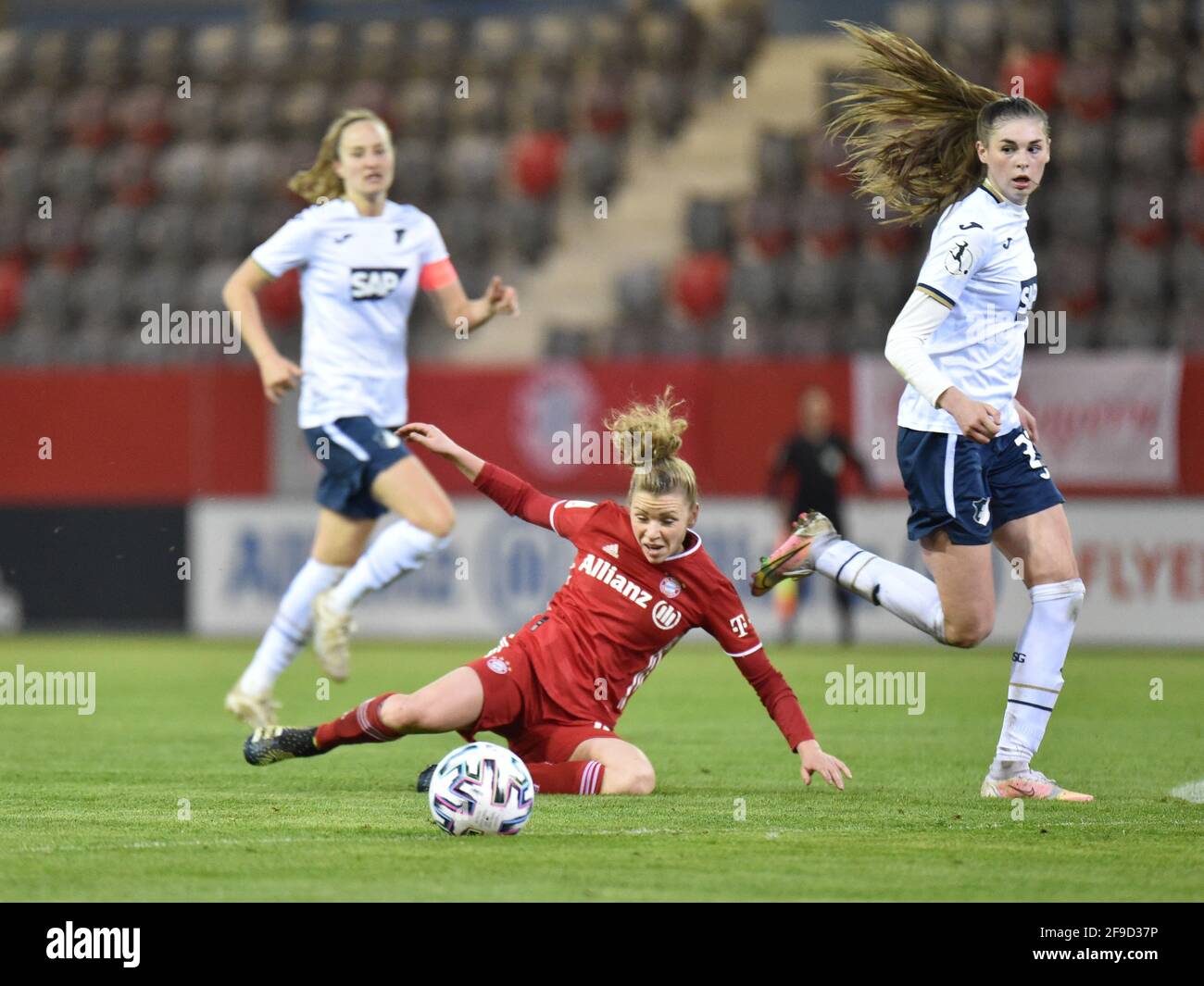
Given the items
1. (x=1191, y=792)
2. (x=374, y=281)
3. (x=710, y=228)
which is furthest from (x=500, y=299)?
(x=710, y=228)

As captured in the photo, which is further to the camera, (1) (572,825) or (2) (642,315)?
(2) (642,315)

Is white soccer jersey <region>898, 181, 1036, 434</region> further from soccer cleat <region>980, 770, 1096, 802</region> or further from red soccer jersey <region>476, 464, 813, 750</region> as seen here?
soccer cleat <region>980, 770, 1096, 802</region>

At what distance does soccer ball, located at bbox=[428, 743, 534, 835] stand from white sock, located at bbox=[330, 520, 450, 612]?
10.5 ft

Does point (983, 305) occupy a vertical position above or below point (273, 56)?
below

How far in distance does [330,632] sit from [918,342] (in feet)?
11.6

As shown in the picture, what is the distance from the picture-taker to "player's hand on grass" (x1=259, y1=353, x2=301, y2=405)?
8.80 meters

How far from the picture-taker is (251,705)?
9.37 m

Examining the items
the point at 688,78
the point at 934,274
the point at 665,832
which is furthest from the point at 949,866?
the point at 688,78

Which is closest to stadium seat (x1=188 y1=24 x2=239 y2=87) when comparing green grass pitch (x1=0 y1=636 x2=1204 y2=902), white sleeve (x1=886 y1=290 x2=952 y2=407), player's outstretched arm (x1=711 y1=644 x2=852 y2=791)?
green grass pitch (x1=0 y1=636 x2=1204 y2=902)

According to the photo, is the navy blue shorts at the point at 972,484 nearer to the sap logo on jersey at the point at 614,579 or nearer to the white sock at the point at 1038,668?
the white sock at the point at 1038,668

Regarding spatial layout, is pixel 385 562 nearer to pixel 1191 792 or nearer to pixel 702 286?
pixel 1191 792

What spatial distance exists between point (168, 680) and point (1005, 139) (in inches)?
308

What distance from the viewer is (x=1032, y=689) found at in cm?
711
